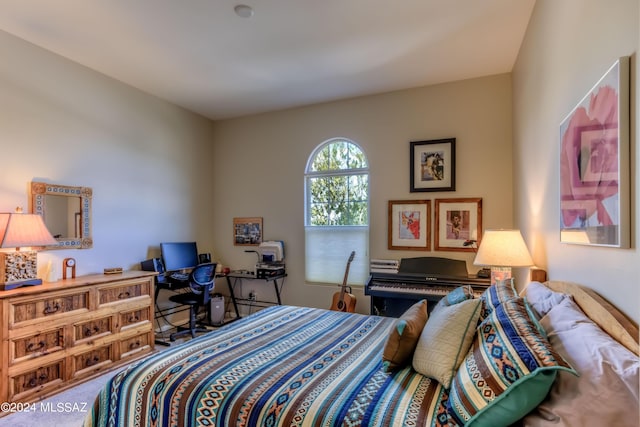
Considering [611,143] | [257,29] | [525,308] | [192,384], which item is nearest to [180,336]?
[192,384]

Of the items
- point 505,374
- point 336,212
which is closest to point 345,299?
point 336,212

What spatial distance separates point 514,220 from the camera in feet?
11.0

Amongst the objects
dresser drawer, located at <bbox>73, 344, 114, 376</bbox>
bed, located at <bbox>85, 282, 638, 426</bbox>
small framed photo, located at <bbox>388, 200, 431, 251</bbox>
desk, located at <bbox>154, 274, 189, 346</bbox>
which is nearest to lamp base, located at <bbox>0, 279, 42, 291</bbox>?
dresser drawer, located at <bbox>73, 344, 114, 376</bbox>

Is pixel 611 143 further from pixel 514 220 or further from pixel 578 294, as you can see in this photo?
pixel 514 220

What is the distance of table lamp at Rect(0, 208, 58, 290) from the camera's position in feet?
8.14

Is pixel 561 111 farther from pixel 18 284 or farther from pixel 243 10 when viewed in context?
pixel 18 284

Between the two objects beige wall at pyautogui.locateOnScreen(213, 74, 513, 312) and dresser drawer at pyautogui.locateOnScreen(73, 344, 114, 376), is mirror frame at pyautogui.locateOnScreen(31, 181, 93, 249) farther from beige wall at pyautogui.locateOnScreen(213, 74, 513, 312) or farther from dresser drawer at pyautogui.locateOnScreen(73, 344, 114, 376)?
beige wall at pyautogui.locateOnScreen(213, 74, 513, 312)

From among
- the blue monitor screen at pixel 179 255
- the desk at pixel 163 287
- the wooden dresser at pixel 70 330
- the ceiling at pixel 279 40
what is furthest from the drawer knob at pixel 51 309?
the ceiling at pixel 279 40

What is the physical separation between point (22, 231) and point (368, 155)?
330 cm

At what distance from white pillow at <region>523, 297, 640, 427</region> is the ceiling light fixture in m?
2.61

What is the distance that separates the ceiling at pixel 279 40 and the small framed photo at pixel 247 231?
1728mm

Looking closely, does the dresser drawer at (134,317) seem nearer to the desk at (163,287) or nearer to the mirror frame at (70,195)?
the desk at (163,287)

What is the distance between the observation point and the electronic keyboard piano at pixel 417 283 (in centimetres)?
318

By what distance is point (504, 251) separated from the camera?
8.00 feet
